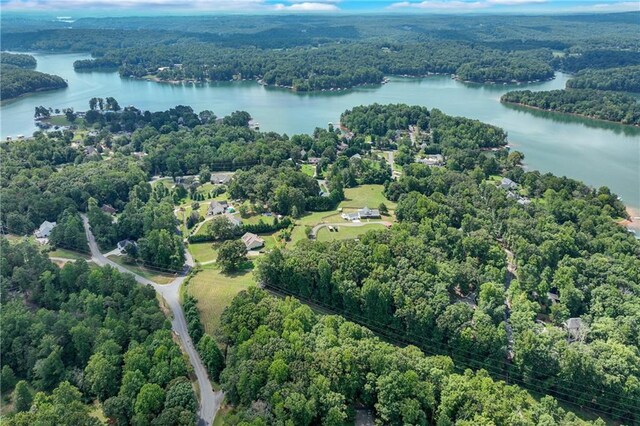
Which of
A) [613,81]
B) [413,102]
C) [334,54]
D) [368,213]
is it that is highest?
[334,54]

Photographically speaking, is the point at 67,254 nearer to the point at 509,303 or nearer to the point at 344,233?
the point at 344,233

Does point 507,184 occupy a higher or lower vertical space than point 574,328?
higher

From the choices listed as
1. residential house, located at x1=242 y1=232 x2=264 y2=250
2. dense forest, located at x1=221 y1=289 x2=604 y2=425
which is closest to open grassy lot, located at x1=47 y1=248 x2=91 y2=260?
residential house, located at x1=242 y1=232 x2=264 y2=250

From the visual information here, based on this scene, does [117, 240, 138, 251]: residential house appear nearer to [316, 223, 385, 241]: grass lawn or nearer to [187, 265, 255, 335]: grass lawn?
[187, 265, 255, 335]: grass lawn

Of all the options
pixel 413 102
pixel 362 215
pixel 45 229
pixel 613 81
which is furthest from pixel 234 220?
pixel 613 81

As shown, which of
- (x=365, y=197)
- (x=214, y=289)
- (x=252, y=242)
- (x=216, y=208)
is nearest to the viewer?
(x=214, y=289)

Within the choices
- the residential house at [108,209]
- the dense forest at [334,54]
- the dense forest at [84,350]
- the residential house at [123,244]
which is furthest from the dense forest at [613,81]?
the dense forest at [84,350]
